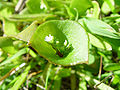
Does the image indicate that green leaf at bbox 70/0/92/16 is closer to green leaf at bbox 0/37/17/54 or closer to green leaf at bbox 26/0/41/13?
green leaf at bbox 26/0/41/13

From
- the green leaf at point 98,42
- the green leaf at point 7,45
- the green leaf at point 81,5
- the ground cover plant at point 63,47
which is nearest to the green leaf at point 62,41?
the ground cover plant at point 63,47

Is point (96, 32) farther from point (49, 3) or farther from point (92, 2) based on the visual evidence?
point (49, 3)

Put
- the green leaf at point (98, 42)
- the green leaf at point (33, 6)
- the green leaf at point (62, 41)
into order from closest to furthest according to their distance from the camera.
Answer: the green leaf at point (62, 41), the green leaf at point (98, 42), the green leaf at point (33, 6)

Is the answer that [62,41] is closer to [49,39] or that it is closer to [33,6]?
[49,39]

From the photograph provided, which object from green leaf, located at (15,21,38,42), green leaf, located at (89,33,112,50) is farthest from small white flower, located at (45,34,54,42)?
green leaf, located at (89,33,112,50)

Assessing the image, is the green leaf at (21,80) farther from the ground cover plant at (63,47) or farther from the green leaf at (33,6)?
the green leaf at (33,6)

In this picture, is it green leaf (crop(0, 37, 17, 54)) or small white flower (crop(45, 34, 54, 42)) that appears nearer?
small white flower (crop(45, 34, 54, 42))

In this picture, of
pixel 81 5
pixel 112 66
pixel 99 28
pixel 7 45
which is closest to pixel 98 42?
pixel 99 28
